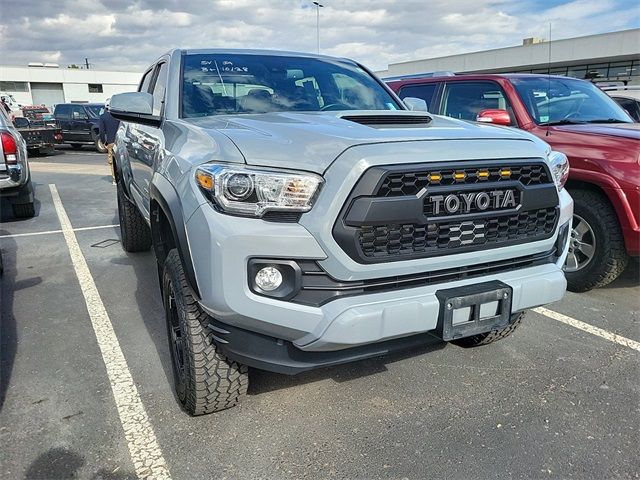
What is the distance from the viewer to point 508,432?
2482 mm

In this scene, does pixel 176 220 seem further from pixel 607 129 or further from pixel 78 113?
pixel 78 113

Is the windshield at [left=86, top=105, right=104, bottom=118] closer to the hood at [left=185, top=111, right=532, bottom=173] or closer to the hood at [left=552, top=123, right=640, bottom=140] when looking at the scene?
the hood at [left=552, top=123, right=640, bottom=140]

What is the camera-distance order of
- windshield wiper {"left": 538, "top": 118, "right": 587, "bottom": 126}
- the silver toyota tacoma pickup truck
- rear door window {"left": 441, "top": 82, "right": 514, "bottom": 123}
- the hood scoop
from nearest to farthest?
the silver toyota tacoma pickup truck → the hood scoop → windshield wiper {"left": 538, "top": 118, "right": 587, "bottom": 126} → rear door window {"left": 441, "top": 82, "right": 514, "bottom": 123}

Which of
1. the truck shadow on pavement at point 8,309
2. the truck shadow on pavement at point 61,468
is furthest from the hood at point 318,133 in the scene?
the truck shadow on pavement at point 8,309

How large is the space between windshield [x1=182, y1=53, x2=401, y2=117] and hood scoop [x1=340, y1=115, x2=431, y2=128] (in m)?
0.71

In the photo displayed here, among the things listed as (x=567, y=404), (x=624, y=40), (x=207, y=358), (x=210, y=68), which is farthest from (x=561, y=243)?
(x=624, y=40)

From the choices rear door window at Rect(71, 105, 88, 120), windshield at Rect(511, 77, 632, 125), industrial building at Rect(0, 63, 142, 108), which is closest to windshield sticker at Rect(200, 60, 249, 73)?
windshield at Rect(511, 77, 632, 125)

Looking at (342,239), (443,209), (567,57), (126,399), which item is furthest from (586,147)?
(567,57)

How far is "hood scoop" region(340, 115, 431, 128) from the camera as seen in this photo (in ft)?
8.25

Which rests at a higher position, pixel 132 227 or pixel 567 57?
pixel 567 57

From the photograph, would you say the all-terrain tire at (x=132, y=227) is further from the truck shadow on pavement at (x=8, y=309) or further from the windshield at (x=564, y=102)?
the windshield at (x=564, y=102)

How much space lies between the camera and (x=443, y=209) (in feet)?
7.15

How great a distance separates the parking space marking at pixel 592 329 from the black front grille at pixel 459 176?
5.49 ft

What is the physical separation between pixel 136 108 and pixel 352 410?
2.29 meters
